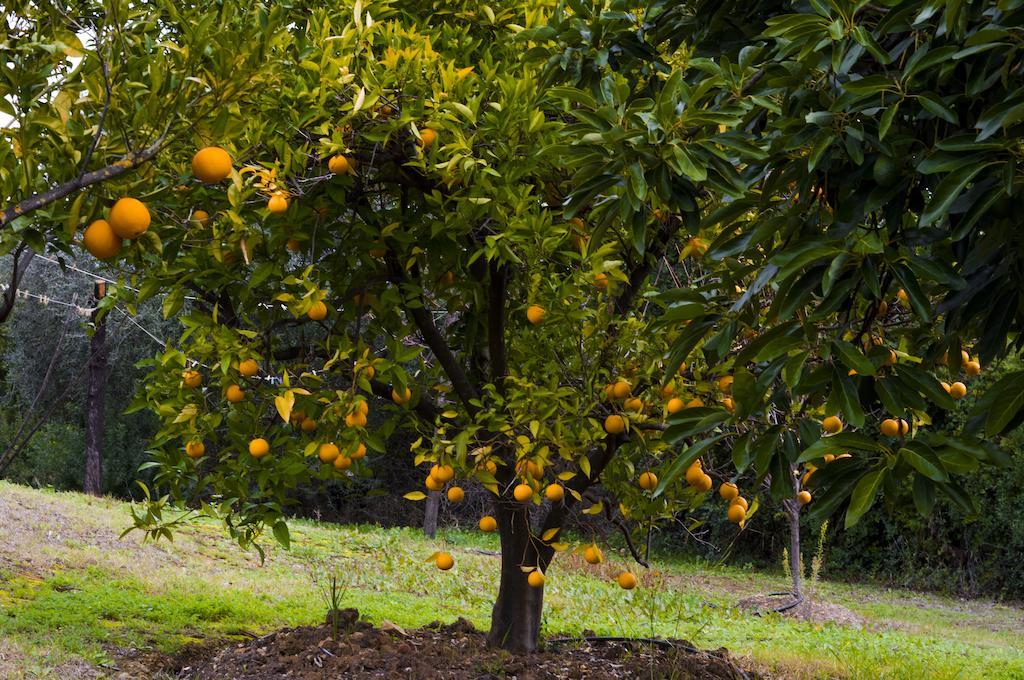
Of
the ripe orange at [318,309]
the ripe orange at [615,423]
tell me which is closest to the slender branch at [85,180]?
the ripe orange at [318,309]

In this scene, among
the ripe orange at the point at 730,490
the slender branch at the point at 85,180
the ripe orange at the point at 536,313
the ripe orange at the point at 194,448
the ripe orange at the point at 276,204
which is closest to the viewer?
the slender branch at the point at 85,180

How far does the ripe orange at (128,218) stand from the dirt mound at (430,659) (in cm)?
273

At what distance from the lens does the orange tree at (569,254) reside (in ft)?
6.23

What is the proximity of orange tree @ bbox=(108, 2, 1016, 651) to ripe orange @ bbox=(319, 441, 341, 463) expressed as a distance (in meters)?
0.03

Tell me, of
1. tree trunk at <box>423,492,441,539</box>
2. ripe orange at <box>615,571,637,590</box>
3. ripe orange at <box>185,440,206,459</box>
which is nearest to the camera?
ripe orange at <box>185,440,206,459</box>

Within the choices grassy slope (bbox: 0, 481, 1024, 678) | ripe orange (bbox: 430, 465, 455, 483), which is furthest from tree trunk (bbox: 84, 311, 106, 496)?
ripe orange (bbox: 430, 465, 455, 483)

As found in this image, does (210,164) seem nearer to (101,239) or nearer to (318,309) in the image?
(101,239)

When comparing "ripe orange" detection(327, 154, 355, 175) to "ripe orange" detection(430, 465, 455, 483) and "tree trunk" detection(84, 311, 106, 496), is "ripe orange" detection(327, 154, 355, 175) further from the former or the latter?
"tree trunk" detection(84, 311, 106, 496)

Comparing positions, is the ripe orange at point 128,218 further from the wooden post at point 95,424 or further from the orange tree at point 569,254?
the wooden post at point 95,424

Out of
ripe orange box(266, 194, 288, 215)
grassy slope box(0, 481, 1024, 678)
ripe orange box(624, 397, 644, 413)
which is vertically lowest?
grassy slope box(0, 481, 1024, 678)

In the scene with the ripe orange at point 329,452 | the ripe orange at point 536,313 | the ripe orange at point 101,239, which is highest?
the ripe orange at point 536,313

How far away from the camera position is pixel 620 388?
3443mm

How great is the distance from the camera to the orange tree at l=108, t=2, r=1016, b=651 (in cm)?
190

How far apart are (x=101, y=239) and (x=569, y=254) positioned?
1787mm
